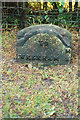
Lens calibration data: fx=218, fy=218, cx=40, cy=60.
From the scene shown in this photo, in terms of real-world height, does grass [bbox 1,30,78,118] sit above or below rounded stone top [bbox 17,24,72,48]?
below

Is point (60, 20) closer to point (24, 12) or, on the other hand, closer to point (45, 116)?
point (24, 12)

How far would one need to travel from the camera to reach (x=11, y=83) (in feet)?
11.8

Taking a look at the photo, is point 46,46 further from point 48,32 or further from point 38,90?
point 38,90

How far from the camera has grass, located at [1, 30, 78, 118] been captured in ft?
9.18

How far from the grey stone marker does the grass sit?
0.18 metres

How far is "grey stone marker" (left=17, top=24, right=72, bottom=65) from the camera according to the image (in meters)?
4.36

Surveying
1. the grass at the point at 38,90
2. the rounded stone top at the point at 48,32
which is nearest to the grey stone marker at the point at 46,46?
the rounded stone top at the point at 48,32

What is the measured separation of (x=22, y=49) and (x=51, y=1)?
2.56 m

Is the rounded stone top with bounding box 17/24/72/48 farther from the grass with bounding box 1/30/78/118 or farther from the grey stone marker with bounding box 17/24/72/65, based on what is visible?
the grass with bounding box 1/30/78/118

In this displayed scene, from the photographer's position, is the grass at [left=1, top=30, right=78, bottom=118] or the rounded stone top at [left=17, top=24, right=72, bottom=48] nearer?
the grass at [left=1, top=30, right=78, bottom=118]

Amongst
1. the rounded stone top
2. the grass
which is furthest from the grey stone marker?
the grass

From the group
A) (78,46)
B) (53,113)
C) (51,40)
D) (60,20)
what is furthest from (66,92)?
(60,20)

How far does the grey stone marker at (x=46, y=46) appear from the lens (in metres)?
4.36

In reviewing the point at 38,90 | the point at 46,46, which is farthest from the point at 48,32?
the point at 38,90
